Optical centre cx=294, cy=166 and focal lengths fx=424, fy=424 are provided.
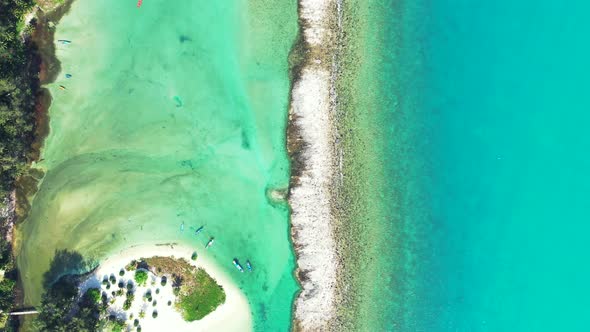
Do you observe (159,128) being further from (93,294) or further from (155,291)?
(93,294)

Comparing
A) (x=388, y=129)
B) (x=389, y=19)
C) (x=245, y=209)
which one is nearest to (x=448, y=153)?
(x=388, y=129)

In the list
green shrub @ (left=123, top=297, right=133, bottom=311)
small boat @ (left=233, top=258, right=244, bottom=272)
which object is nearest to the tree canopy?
green shrub @ (left=123, top=297, right=133, bottom=311)

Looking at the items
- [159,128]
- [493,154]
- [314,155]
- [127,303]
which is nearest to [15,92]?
[159,128]

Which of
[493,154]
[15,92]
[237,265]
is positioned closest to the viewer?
[15,92]

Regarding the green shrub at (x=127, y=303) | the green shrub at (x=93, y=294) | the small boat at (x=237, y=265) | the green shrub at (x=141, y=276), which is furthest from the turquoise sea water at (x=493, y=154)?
the green shrub at (x=93, y=294)

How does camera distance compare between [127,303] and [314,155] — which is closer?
[127,303]
